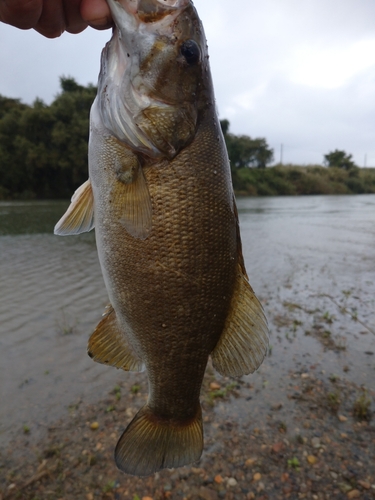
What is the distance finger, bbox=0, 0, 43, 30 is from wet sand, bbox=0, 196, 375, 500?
323cm

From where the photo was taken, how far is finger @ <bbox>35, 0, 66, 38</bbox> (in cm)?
188

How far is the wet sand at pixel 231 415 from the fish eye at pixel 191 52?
3.04 meters

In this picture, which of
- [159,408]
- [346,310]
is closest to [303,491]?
[159,408]

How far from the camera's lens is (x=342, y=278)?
9062 millimetres

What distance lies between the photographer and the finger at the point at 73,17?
190cm

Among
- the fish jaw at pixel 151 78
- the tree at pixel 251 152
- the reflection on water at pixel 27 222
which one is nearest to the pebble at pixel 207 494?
the fish jaw at pixel 151 78

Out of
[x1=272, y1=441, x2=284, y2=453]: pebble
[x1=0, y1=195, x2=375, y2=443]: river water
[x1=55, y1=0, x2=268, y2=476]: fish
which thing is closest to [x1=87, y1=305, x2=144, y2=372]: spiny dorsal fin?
[x1=55, y1=0, x2=268, y2=476]: fish

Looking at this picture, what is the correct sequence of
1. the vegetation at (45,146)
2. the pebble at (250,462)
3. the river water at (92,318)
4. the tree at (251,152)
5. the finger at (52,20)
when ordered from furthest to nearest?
the tree at (251,152), the vegetation at (45,146), the river water at (92,318), the pebble at (250,462), the finger at (52,20)

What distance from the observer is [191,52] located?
162 cm

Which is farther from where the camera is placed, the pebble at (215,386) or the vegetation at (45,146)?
the vegetation at (45,146)

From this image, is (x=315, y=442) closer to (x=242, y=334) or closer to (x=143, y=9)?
(x=242, y=334)

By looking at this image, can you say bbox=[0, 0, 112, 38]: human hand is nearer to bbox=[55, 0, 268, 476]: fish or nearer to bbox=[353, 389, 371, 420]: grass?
bbox=[55, 0, 268, 476]: fish

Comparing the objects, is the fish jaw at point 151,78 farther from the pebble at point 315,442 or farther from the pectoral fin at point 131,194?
the pebble at point 315,442

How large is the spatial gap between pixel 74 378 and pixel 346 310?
4823mm
